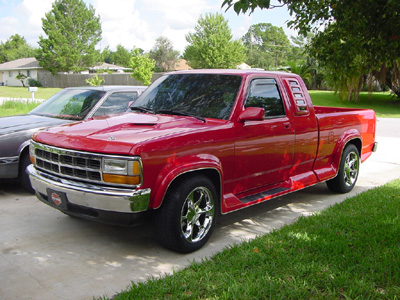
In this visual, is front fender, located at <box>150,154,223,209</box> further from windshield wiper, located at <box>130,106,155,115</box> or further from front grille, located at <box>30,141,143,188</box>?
windshield wiper, located at <box>130,106,155,115</box>

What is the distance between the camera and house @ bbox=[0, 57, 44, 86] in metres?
71.0

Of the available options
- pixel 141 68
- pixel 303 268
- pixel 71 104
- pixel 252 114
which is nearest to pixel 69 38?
pixel 141 68

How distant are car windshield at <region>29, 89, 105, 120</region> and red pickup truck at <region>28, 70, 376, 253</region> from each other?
1795mm

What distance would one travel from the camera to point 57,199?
4.51m

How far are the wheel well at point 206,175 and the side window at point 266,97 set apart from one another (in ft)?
3.39

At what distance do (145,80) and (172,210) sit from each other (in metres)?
44.4

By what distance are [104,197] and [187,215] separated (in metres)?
0.91

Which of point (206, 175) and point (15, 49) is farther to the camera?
point (15, 49)

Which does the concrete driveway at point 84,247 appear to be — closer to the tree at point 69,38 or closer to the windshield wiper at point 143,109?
the windshield wiper at point 143,109

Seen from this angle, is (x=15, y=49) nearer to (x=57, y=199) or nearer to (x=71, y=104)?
(x=71, y=104)

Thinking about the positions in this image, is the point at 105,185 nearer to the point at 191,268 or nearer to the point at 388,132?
the point at 191,268

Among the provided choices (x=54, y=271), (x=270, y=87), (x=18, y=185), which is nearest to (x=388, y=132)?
(x=270, y=87)

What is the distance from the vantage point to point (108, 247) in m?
4.75

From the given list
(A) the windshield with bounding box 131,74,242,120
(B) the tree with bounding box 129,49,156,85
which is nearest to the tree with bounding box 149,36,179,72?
(B) the tree with bounding box 129,49,156,85
